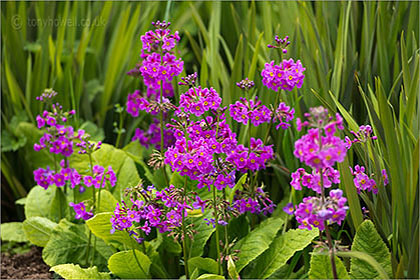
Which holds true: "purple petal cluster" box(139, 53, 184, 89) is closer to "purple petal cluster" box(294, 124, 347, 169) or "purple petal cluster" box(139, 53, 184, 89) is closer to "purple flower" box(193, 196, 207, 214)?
"purple flower" box(193, 196, 207, 214)

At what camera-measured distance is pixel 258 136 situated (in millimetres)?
2387

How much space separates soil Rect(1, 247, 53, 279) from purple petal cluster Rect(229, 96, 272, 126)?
111 cm

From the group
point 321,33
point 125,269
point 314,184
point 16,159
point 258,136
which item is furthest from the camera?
point 16,159

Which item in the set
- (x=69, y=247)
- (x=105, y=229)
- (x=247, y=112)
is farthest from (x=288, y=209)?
(x=69, y=247)

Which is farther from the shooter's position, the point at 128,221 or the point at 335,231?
the point at 335,231

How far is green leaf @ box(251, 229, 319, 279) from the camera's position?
6.59 feet

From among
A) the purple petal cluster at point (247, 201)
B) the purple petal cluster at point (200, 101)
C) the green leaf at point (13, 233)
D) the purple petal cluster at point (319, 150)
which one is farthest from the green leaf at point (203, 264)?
the green leaf at point (13, 233)

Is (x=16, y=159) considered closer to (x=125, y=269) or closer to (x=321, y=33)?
(x=125, y=269)

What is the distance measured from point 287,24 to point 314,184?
1341 mm

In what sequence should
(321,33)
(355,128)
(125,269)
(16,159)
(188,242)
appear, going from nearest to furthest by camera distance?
(355,128)
(125,269)
(188,242)
(321,33)
(16,159)

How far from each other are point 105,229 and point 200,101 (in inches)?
25.4

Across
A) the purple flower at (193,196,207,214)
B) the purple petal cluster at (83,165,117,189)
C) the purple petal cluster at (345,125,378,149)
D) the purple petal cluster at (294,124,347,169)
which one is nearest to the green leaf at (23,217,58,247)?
the purple petal cluster at (83,165,117,189)

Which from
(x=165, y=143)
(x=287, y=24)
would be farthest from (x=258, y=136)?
(x=287, y=24)

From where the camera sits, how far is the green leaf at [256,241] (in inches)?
82.2
